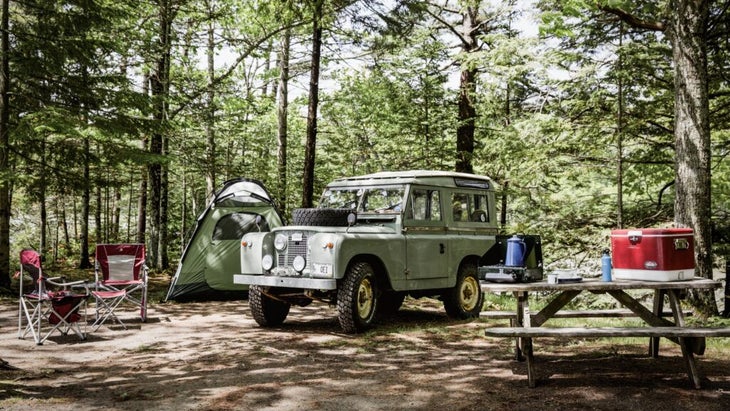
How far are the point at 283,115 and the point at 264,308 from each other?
11.3 m

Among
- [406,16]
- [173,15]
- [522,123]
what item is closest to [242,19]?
[173,15]

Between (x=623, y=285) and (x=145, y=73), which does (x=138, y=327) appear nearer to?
(x=623, y=285)

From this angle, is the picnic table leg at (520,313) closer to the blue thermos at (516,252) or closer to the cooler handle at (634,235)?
the blue thermos at (516,252)

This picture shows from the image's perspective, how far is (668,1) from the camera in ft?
27.3

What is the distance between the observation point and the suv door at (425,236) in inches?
313

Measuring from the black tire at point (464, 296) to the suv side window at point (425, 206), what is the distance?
3.49 feet

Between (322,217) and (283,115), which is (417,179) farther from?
(283,115)

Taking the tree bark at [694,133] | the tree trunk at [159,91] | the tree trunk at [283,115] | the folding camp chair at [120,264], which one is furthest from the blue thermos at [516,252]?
the tree trunk at [283,115]

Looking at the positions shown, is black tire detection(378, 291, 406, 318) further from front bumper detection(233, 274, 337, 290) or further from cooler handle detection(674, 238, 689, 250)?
cooler handle detection(674, 238, 689, 250)

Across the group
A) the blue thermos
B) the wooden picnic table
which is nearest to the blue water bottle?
the wooden picnic table

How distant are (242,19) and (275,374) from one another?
14.8m

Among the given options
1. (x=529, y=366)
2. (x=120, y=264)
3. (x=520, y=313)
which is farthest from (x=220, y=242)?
(x=529, y=366)

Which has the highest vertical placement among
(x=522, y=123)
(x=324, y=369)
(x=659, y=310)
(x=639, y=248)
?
(x=522, y=123)

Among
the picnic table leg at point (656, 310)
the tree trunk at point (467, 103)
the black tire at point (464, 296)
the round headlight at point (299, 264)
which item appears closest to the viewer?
the picnic table leg at point (656, 310)
